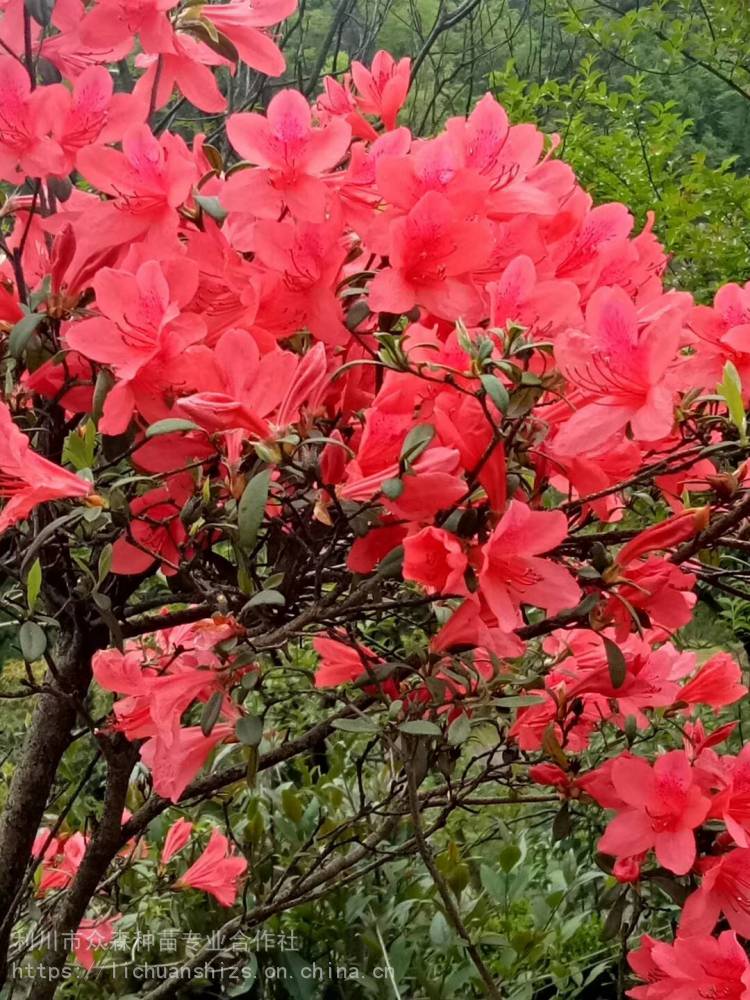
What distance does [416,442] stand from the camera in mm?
569

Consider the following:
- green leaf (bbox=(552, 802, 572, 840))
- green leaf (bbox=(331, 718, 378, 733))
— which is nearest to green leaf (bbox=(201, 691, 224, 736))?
green leaf (bbox=(331, 718, 378, 733))

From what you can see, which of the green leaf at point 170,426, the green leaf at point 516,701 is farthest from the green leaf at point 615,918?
the green leaf at point 170,426

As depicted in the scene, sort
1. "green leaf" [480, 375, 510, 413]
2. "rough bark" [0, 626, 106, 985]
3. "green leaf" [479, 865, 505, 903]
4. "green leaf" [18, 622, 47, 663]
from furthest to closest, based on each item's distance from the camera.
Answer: "green leaf" [479, 865, 505, 903]
"rough bark" [0, 626, 106, 985]
"green leaf" [18, 622, 47, 663]
"green leaf" [480, 375, 510, 413]

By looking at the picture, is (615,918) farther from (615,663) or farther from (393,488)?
(393,488)

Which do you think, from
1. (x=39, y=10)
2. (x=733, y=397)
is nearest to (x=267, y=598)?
(x=733, y=397)

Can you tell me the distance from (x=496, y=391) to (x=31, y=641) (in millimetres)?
358

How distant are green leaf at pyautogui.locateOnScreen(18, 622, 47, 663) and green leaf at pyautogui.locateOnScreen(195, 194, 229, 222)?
0.98 ft

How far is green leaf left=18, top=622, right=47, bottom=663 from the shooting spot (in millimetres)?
678

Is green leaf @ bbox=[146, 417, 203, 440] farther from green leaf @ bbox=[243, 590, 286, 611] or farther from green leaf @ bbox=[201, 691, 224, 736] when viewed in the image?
green leaf @ bbox=[201, 691, 224, 736]

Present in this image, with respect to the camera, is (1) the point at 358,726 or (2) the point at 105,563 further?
(1) the point at 358,726

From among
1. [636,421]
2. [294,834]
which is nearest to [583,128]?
[294,834]

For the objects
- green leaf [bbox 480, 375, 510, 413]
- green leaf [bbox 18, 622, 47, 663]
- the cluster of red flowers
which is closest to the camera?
green leaf [bbox 480, 375, 510, 413]

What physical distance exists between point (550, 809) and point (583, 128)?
1741mm

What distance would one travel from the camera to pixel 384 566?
2.10 feet
